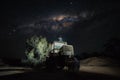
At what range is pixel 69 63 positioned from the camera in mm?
25344

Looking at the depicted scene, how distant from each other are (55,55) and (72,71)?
3.40 m

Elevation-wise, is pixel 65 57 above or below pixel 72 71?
above

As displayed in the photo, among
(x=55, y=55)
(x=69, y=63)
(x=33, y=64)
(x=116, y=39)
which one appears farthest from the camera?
(x=116, y=39)

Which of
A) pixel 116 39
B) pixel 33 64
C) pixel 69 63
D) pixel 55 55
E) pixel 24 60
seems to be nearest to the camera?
pixel 69 63

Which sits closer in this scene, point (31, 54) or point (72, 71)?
point (72, 71)

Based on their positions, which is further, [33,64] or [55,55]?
[33,64]

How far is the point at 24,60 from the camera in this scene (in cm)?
4953

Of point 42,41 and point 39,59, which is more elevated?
point 42,41

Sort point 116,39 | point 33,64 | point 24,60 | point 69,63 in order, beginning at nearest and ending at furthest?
point 69,63 < point 33,64 < point 24,60 < point 116,39

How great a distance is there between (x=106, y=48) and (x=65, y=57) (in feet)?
171

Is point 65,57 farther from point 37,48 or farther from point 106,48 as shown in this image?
point 106,48

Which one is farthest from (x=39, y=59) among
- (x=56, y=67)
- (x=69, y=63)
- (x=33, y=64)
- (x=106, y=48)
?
(x=106, y=48)

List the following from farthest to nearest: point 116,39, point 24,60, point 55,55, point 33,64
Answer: point 116,39, point 24,60, point 33,64, point 55,55

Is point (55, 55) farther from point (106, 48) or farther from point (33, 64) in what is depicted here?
point (106, 48)
